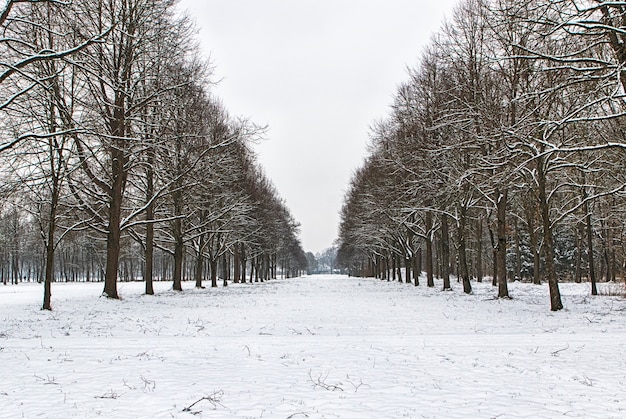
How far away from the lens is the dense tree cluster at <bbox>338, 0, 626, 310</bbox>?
11.4 metres

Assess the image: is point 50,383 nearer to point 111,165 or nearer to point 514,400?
point 514,400

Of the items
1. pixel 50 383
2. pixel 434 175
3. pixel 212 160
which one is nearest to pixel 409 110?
pixel 434 175

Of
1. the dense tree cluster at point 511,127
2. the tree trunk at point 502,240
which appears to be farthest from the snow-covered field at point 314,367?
the tree trunk at point 502,240

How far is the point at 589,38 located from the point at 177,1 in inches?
666

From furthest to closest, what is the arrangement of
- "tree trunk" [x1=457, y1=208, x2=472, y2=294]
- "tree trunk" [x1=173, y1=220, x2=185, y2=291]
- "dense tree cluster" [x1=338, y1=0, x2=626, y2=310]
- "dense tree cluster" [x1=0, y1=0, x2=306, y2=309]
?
"tree trunk" [x1=173, y1=220, x2=185, y2=291] → "tree trunk" [x1=457, y1=208, x2=472, y2=294] → "dense tree cluster" [x1=0, y1=0, x2=306, y2=309] → "dense tree cluster" [x1=338, y1=0, x2=626, y2=310]

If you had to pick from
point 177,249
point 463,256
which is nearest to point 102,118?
point 177,249

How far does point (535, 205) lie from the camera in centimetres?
2889

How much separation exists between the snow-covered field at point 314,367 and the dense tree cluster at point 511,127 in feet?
17.0

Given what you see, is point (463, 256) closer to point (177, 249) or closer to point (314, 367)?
point (177, 249)

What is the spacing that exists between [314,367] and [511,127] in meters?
10.1

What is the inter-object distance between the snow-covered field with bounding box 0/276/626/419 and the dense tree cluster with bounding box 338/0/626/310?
519 centimetres

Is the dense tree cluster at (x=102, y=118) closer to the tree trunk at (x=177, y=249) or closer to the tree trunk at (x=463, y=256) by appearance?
the tree trunk at (x=177, y=249)

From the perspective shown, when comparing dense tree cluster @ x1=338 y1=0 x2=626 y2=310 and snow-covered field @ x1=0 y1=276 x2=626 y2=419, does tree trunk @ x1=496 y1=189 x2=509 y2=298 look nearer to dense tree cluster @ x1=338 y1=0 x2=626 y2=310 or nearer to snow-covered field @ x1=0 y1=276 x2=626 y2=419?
dense tree cluster @ x1=338 y1=0 x2=626 y2=310

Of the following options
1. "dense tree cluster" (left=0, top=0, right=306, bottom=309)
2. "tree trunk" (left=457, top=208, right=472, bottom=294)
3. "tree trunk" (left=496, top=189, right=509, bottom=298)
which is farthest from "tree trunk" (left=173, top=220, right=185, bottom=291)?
"tree trunk" (left=496, top=189, right=509, bottom=298)
